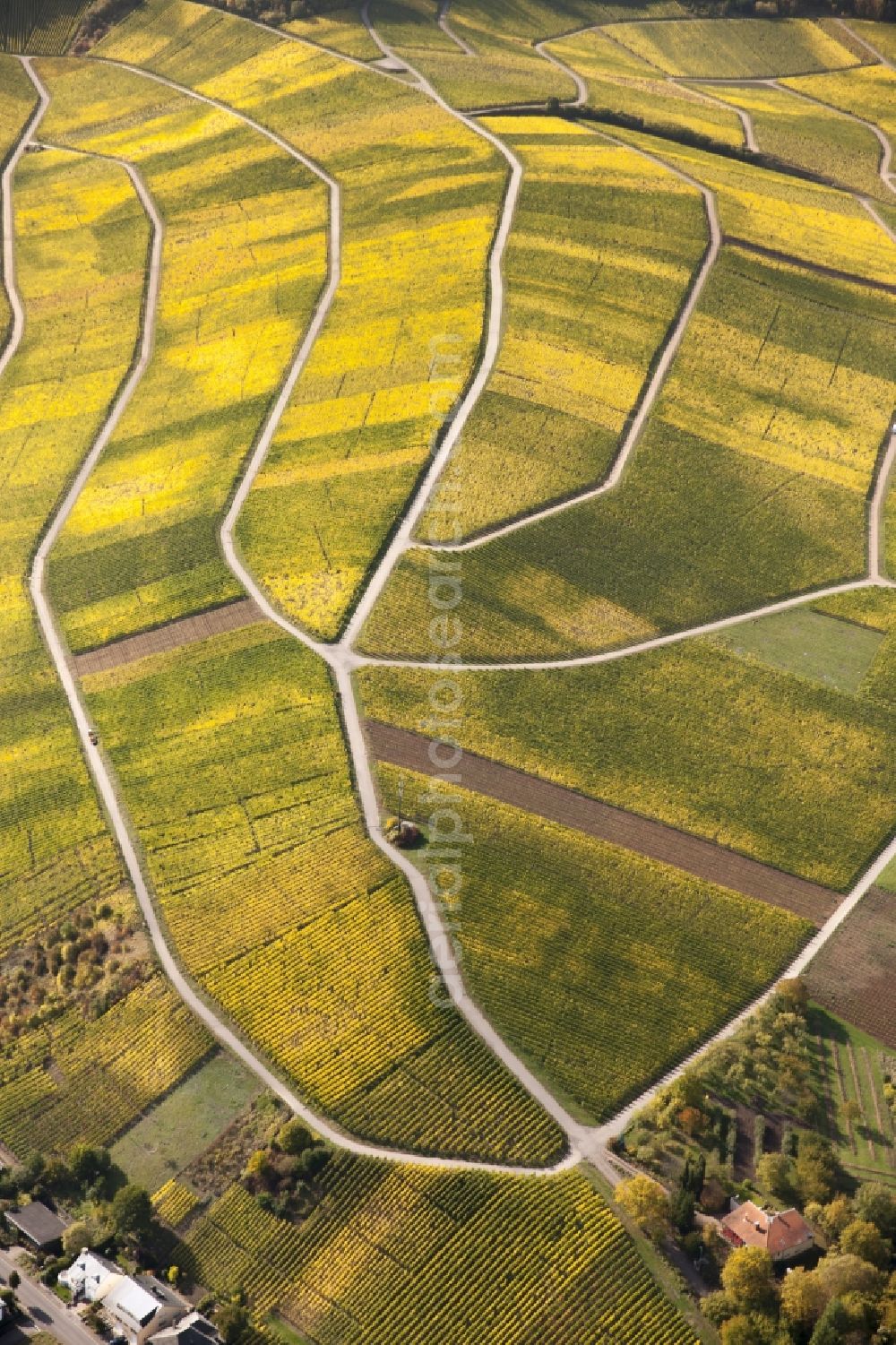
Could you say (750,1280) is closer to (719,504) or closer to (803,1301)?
(803,1301)

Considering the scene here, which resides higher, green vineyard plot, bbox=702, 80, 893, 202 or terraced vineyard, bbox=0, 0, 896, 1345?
green vineyard plot, bbox=702, 80, 893, 202

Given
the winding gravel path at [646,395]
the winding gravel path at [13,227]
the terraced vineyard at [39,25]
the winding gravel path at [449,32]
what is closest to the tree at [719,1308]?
the winding gravel path at [646,395]

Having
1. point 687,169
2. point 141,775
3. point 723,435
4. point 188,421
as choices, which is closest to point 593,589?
point 723,435

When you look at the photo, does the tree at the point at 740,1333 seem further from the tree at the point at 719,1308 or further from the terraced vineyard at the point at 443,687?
the tree at the point at 719,1308

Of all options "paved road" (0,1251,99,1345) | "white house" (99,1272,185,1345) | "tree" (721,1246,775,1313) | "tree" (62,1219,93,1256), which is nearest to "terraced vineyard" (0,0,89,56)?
"tree" (62,1219,93,1256)

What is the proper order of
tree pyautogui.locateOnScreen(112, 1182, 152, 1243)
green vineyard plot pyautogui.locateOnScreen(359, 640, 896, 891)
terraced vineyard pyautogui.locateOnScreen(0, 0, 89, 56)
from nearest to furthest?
tree pyautogui.locateOnScreen(112, 1182, 152, 1243)
green vineyard plot pyautogui.locateOnScreen(359, 640, 896, 891)
terraced vineyard pyautogui.locateOnScreen(0, 0, 89, 56)

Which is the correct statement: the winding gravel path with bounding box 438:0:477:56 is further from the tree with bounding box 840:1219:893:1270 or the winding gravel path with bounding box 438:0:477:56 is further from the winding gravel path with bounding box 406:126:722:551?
the tree with bounding box 840:1219:893:1270

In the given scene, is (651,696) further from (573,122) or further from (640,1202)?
(573,122)
